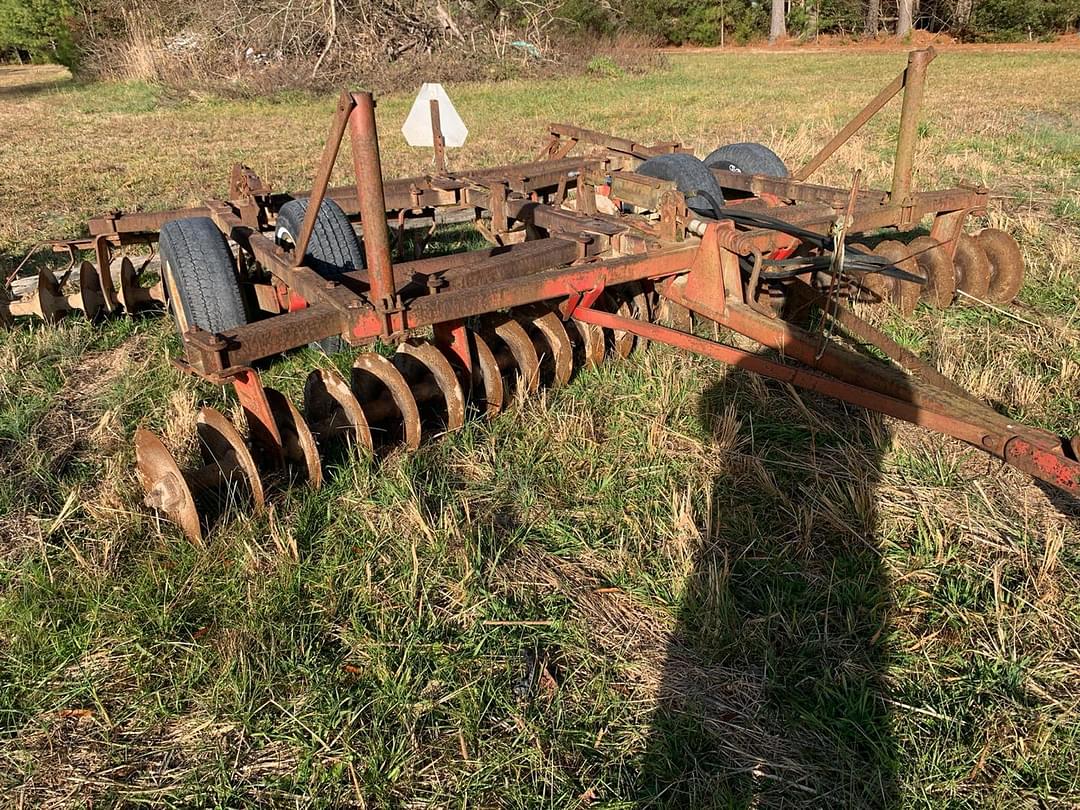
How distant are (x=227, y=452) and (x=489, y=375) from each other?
3.99 feet

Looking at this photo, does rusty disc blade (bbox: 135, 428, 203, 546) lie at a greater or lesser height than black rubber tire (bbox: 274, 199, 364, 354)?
lesser

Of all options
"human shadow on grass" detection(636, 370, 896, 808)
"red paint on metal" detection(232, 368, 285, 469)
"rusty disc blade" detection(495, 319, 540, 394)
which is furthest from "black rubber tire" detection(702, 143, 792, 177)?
"red paint on metal" detection(232, 368, 285, 469)

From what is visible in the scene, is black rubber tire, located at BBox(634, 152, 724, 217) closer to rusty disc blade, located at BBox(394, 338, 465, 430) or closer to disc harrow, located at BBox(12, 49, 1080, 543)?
disc harrow, located at BBox(12, 49, 1080, 543)

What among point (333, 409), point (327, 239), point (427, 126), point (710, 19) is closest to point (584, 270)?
point (333, 409)

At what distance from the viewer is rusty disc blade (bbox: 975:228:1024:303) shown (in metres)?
4.96

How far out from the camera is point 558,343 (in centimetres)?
407

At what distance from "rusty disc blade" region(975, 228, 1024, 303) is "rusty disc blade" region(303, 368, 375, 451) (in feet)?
13.2

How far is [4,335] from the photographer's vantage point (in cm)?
483

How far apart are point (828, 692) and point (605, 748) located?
689mm

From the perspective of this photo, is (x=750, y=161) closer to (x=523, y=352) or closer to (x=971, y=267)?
(x=971, y=267)

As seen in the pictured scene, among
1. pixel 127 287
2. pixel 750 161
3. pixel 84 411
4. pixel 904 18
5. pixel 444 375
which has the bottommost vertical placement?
pixel 84 411

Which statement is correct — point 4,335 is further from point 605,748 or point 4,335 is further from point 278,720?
point 605,748

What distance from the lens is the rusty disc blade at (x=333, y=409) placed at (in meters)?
3.37

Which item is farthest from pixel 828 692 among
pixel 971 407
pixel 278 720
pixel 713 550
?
pixel 278 720
